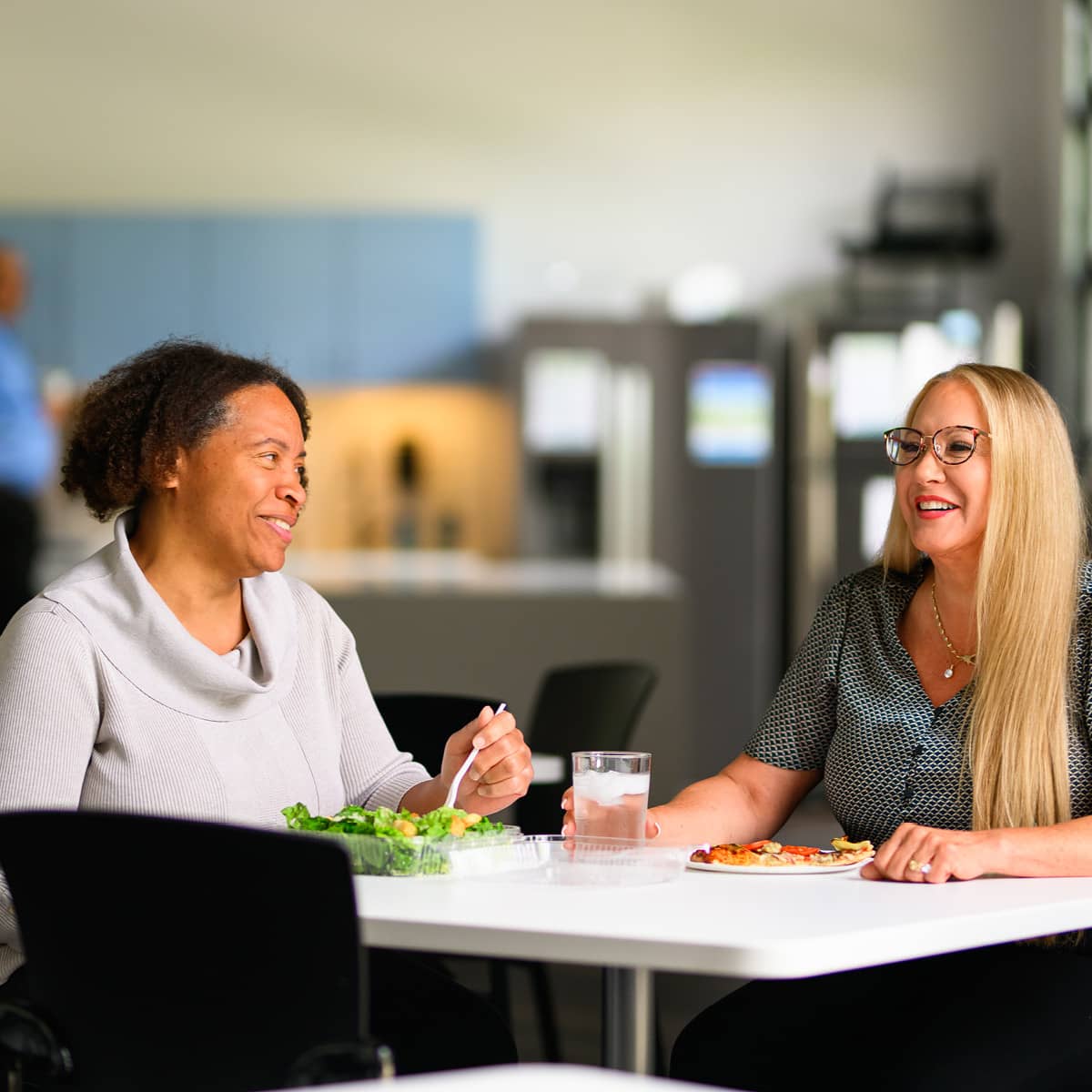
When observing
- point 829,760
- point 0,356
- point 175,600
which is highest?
point 0,356

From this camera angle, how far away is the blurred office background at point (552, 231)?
6938 millimetres

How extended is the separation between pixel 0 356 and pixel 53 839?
3.65 meters

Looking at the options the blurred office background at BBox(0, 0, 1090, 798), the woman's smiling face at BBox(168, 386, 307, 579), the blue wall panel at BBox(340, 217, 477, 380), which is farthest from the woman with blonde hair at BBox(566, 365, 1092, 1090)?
the blue wall panel at BBox(340, 217, 477, 380)

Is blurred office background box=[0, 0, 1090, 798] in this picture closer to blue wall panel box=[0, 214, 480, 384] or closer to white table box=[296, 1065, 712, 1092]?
blue wall panel box=[0, 214, 480, 384]

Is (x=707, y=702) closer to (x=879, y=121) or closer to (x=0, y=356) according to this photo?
(x=879, y=121)

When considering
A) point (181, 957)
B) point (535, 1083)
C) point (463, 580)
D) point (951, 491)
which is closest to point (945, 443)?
point (951, 491)

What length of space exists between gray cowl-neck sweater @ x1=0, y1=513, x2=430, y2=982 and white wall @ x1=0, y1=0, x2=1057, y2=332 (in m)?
5.61

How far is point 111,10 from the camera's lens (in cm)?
736

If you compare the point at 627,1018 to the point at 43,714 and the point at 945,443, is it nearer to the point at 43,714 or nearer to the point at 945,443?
the point at 43,714

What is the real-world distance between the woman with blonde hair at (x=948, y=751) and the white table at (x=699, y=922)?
13cm

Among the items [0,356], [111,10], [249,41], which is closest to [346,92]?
[249,41]

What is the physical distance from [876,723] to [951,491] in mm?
278

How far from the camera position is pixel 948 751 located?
1.79 metres

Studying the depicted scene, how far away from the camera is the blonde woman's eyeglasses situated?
1825mm
